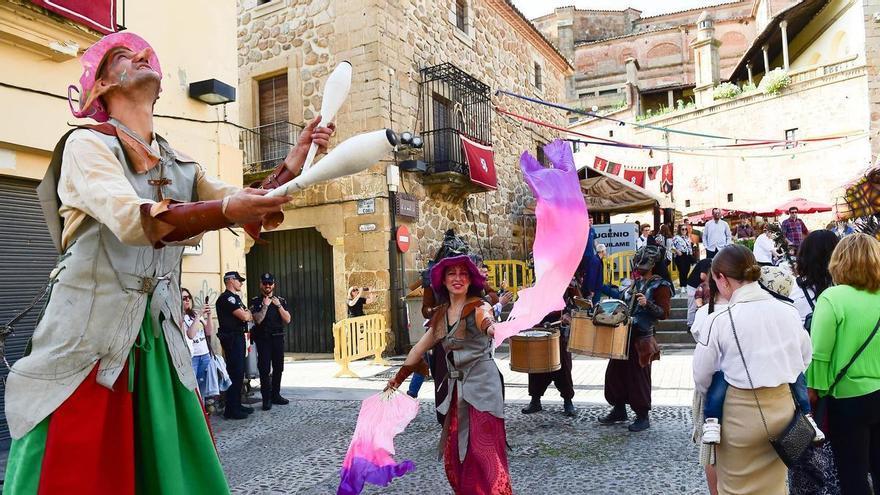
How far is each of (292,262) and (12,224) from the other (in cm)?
815

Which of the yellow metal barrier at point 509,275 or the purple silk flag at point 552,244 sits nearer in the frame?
the purple silk flag at point 552,244

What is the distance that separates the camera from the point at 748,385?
2887mm

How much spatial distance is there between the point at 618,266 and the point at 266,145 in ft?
29.4

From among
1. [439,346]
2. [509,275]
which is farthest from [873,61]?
[439,346]

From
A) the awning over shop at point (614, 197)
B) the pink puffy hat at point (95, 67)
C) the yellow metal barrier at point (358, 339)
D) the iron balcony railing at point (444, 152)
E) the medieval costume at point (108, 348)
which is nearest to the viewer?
the medieval costume at point (108, 348)

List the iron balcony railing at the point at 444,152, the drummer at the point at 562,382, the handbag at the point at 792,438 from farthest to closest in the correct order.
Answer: the iron balcony railing at the point at 444,152 < the drummer at the point at 562,382 < the handbag at the point at 792,438

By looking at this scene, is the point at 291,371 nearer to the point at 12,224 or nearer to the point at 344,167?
the point at 12,224

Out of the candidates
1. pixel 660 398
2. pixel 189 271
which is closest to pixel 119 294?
pixel 189 271

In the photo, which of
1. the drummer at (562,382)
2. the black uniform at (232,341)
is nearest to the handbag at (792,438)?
the drummer at (562,382)

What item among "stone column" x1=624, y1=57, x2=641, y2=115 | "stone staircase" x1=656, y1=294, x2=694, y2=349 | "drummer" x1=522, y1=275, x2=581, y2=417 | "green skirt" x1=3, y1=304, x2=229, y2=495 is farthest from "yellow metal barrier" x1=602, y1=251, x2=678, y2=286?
"stone column" x1=624, y1=57, x2=641, y2=115

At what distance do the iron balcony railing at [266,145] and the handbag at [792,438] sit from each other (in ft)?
38.6

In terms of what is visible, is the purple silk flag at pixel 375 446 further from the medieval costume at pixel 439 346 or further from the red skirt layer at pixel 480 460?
A: the medieval costume at pixel 439 346

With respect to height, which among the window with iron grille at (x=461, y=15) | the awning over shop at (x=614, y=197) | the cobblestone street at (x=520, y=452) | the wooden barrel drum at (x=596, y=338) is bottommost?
the cobblestone street at (x=520, y=452)

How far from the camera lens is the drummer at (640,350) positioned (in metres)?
5.89
